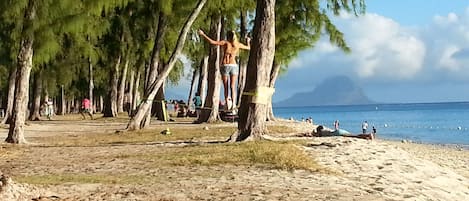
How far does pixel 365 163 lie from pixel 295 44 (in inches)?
644

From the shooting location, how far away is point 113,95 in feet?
139

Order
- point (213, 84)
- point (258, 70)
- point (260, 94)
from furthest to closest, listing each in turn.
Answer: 1. point (213, 84)
2. point (258, 70)
3. point (260, 94)

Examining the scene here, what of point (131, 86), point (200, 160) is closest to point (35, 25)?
point (200, 160)

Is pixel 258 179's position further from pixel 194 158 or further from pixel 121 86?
pixel 121 86

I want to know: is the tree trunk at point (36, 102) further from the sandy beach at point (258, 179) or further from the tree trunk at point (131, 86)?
the sandy beach at point (258, 179)

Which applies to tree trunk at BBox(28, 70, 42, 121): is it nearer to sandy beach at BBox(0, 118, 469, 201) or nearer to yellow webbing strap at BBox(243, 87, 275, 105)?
sandy beach at BBox(0, 118, 469, 201)

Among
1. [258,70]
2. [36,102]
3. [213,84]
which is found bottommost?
[36,102]

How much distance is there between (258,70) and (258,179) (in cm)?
561

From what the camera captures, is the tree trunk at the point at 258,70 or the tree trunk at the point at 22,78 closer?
the tree trunk at the point at 258,70

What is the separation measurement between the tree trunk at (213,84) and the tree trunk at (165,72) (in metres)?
6.12

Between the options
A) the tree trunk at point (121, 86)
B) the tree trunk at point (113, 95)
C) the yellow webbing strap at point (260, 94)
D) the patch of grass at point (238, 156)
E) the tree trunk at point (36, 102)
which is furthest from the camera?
the tree trunk at point (121, 86)

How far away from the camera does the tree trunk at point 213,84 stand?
27.1 m

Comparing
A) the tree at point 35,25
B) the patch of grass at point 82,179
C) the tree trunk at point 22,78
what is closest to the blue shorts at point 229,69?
the tree at point 35,25

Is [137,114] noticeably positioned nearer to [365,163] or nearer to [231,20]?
[231,20]
